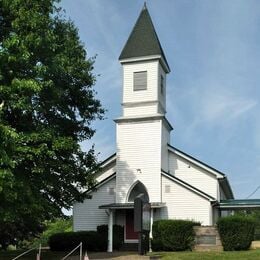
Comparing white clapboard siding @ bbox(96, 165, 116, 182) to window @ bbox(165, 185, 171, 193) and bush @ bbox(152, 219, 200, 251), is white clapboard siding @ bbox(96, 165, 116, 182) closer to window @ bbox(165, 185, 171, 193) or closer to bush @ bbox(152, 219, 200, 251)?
window @ bbox(165, 185, 171, 193)

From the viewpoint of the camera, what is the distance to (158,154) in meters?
32.4

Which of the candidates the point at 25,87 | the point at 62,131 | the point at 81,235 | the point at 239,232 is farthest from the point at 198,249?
the point at 25,87

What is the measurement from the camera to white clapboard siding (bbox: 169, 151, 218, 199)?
3431cm

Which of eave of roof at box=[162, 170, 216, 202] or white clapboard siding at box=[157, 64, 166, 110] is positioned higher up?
white clapboard siding at box=[157, 64, 166, 110]

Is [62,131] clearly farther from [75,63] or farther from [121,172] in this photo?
[121,172]

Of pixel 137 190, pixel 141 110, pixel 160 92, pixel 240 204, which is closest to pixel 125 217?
pixel 137 190

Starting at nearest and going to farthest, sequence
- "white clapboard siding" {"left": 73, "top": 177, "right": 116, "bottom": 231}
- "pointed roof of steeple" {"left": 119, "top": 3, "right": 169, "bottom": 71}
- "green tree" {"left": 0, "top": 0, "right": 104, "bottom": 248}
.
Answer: "green tree" {"left": 0, "top": 0, "right": 104, "bottom": 248}, "white clapboard siding" {"left": 73, "top": 177, "right": 116, "bottom": 231}, "pointed roof of steeple" {"left": 119, "top": 3, "right": 169, "bottom": 71}

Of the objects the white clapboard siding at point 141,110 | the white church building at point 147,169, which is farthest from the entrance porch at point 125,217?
the white clapboard siding at point 141,110

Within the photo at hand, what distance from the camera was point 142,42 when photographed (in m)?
35.6

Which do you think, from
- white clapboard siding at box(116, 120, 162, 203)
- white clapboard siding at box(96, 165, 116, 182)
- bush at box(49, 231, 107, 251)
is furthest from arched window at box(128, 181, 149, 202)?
white clapboard siding at box(96, 165, 116, 182)

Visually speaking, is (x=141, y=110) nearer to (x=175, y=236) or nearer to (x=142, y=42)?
(x=142, y=42)

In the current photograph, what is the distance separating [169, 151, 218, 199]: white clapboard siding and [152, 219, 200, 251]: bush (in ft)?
20.8

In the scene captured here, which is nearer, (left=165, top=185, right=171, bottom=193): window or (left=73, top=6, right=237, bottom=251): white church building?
(left=73, top=6, right=237, bottom=251): white church building

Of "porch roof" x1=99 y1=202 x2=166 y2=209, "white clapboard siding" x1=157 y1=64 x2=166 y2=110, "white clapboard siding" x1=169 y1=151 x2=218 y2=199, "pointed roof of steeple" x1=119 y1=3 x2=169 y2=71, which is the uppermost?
"pointed roof of steeple" x1=119 y1=3 x2=169 y2=71
